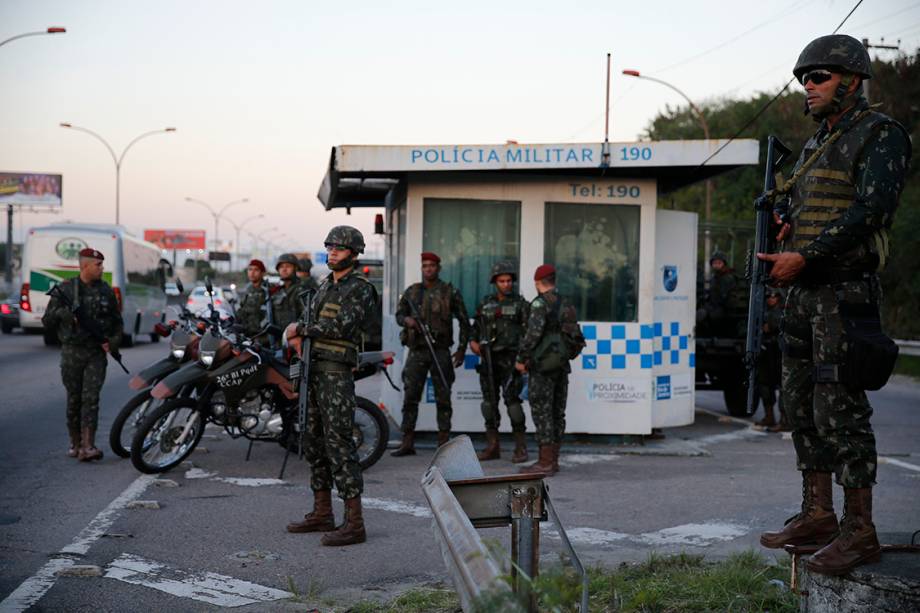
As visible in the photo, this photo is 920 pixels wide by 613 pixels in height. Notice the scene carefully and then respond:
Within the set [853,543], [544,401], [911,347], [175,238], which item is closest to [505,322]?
[544,401]

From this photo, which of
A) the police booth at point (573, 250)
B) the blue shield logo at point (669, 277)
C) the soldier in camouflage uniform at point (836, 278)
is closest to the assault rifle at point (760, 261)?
the soldier in camouflage uniform at point (836, 278)

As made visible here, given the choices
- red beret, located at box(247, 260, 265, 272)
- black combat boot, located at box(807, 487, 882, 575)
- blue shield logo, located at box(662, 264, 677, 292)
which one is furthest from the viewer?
red beret, located at box(247, 260, 265, 272)

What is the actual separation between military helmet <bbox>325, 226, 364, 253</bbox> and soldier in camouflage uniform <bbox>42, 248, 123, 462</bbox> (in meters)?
3.32

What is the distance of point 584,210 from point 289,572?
5.88 metres

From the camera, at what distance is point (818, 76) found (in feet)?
12.2

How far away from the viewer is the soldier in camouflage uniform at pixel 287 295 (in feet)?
34.3

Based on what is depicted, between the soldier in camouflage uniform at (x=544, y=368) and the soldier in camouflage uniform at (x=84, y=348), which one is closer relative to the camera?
the soldier in camouflage uniform at (x=544, y=368)

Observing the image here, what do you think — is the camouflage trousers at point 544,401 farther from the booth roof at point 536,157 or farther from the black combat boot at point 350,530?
the black combat boot at point 350,530

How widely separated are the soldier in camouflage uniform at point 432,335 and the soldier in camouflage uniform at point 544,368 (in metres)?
0.98

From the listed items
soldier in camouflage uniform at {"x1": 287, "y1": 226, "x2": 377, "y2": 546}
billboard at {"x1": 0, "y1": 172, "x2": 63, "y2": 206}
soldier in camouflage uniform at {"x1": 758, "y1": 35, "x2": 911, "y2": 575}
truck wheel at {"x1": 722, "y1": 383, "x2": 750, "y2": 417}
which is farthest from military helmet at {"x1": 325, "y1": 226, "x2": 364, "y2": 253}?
billboard at {"x1": 0, "y1": 172, "x2": 63, "y2": 206}

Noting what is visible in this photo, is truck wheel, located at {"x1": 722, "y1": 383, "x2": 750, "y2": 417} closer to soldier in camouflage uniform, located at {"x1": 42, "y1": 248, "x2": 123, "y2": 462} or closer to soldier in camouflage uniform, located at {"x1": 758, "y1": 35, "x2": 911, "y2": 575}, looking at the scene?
soldier in camouflage uniform, located at {"x1": 42, "y1": 248, "x2": 123, "y2": 462}

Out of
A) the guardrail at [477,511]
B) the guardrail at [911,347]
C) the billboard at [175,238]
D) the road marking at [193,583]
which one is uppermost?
the billboard at [175,238]

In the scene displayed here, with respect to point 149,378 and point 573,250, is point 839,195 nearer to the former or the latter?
point 149,378

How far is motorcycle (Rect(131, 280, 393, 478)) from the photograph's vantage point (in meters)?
8.09
